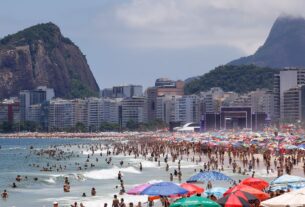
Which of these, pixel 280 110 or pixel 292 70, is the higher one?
pixel 292 70

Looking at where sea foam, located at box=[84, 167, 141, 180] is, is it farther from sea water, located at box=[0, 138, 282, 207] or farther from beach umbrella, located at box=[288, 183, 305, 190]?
beach umbrella, located at box=[288, 183, 305, 190]

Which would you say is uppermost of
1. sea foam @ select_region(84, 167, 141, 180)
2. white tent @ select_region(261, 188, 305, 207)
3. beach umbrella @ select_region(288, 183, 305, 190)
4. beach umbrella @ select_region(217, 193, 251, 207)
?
white tent @ select_region(261, 188, 305, 207)

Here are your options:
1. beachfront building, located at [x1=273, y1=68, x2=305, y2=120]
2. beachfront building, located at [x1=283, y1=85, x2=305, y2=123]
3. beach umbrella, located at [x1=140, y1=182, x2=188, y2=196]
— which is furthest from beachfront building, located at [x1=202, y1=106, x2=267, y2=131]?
beach umbrella, located at [x1=140, y1=182, x2=188, y2=196]

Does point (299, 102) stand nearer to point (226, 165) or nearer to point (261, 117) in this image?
point (261, 117)

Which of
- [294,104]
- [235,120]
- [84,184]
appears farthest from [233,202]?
[294,104]

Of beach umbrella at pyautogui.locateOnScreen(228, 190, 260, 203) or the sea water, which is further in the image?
the sea water

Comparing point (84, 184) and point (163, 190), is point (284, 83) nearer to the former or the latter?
point (84, 184)

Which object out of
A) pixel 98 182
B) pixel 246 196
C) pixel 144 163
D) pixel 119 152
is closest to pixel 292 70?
pixel 119 152
